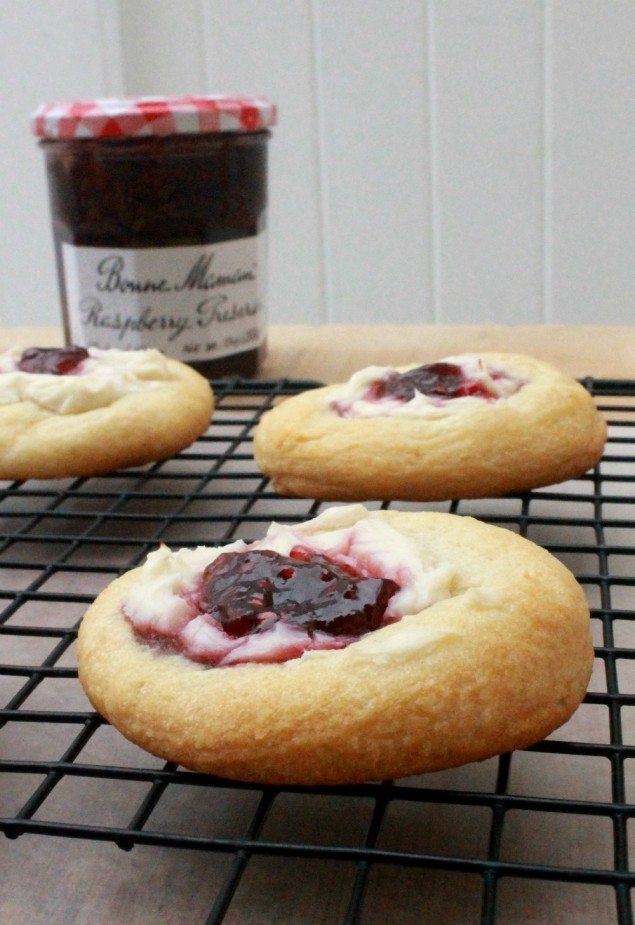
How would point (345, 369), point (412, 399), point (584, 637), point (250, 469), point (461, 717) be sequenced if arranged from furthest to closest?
point (345, 369) < point (250, 469) < point (412, 399) < point (584, 637) < point (461, 717)

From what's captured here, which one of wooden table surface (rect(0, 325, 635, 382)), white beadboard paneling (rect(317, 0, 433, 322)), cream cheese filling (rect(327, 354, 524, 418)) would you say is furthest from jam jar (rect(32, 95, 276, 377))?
white beadboard paneling (rect(317, 0, 433, 322))

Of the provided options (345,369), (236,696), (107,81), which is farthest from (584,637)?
(107,81)

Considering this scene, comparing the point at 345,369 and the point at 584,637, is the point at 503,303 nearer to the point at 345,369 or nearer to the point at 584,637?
the point at 345,369

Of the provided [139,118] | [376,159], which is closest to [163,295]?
[139,118]

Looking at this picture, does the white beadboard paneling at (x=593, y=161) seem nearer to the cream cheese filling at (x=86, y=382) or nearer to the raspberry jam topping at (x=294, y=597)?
the cream cheese filling at (x=86, y=382)

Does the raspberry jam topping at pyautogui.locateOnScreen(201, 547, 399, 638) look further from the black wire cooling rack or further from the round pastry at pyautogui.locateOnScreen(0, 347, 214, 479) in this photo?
the round pastry at pyautogui.locateOnScreen(0, 347, 214, 479)

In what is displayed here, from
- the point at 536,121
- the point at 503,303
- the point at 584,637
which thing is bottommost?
the point at 503,303

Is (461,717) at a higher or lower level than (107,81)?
lower
